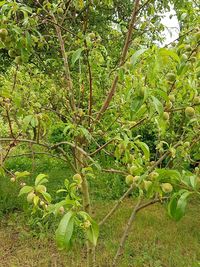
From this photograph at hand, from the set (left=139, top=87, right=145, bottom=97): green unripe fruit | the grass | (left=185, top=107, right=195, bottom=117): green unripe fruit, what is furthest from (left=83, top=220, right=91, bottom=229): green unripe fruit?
the grass

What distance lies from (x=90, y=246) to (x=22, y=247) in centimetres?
204

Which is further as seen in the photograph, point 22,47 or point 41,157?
point 41,157

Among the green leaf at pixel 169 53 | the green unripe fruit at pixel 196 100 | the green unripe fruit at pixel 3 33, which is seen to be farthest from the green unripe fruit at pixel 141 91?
the green unripe fruit at pixel 3 33

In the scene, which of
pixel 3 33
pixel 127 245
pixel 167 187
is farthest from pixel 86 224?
pixel 127 245

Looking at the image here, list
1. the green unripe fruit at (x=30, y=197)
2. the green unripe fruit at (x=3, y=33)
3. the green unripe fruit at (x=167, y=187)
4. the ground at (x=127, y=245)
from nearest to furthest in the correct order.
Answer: the green unripe fruit at (x=167, y=187)
the green unripe fruit at (x=30, y=197)
the green unripe fruit at (x=3, y=33)
the ground at (x=127, y=245)

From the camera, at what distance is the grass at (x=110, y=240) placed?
3.65m

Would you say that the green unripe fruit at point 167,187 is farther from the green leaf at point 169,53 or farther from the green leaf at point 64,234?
the green leaf at point 169,53

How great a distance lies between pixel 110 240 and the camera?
13.2 feet

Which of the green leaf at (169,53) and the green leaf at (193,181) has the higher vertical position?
the green leaf at (169,53)

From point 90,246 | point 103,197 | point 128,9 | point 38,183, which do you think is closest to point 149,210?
point 103,197

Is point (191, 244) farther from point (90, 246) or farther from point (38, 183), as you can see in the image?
point (38, 183)

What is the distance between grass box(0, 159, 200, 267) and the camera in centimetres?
365

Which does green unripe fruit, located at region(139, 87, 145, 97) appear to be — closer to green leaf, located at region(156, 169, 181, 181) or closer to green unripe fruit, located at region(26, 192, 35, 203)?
green leaf, located at region(156, 169, 181, 181)

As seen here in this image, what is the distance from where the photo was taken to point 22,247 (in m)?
3.96
